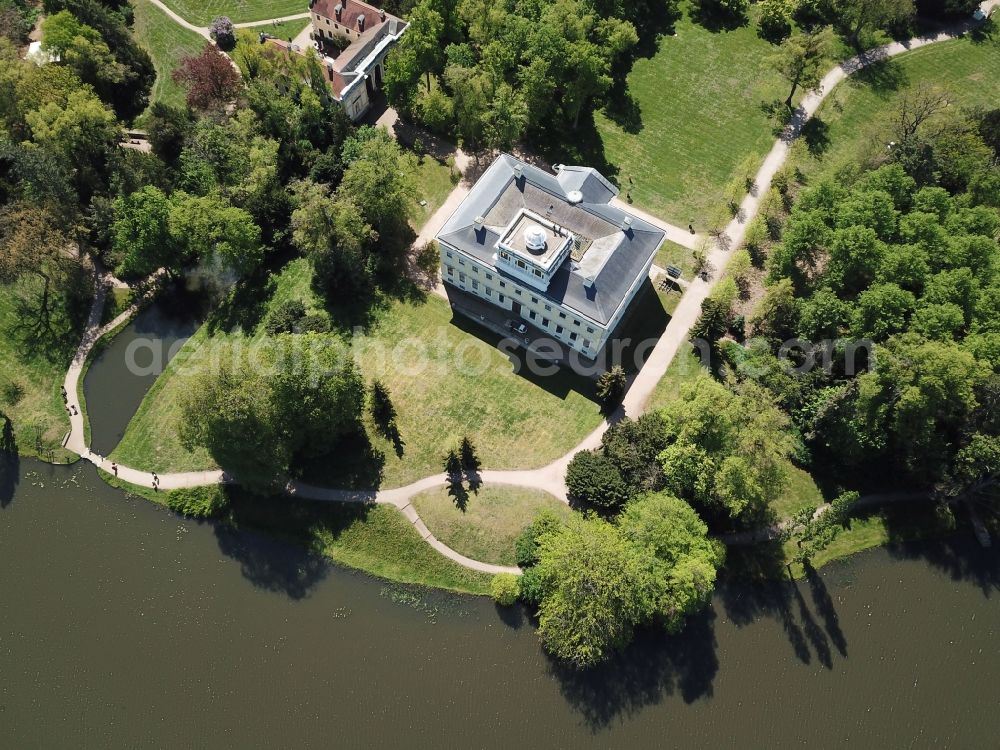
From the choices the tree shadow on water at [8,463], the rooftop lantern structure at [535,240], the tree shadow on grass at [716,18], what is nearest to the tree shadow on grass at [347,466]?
the rooftop lantern structure at [535,240]

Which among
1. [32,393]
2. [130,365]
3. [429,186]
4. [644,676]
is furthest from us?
[429,186]

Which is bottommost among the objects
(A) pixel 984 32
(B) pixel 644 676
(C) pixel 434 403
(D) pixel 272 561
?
(D) pixel 272 561

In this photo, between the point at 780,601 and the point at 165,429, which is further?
the point at 165,429

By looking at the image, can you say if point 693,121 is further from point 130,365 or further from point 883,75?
point 130,365

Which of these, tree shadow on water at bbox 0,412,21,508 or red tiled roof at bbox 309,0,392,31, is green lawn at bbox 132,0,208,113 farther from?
tree shadow on water at bbox 0,412,21,508

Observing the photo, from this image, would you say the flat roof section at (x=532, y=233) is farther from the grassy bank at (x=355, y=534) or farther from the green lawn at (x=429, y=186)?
the grassy bank at (x=355, y=534)

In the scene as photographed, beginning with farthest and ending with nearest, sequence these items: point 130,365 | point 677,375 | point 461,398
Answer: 1. point 130,365
2. point 677,375
3. point 461,398

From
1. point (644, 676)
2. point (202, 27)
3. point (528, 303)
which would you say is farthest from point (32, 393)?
point (644, 676)

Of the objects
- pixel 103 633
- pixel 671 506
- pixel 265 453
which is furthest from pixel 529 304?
pixel 103 633

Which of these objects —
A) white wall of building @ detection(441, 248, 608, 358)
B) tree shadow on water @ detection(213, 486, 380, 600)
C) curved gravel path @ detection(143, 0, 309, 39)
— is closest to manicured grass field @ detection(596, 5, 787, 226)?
white wall of building @ detection(441, 248, 608, 358)
